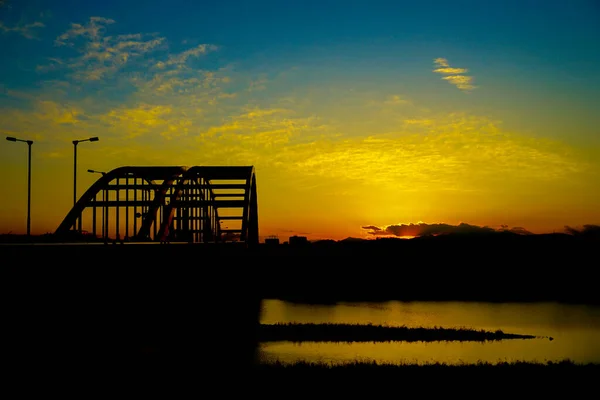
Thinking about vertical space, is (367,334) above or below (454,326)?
above

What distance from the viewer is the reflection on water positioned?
33.9 meters

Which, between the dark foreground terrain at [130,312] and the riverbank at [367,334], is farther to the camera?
the riverbank at [367,334]

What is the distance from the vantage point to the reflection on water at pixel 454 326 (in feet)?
111

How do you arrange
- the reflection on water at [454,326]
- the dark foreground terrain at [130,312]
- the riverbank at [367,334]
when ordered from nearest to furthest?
the dark foreground terrain at [130,312] → the reflection on water at [454,326] → the riverbank at [367,334]

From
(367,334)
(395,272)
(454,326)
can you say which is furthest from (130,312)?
(395,272)

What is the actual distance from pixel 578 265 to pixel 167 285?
93.0 metres

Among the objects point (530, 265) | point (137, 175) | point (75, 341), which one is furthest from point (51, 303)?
point (530, 265)

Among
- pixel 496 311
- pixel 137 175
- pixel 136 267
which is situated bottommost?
pixel 496 311

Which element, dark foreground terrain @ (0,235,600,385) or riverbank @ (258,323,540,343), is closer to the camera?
dark foreground terrain @ (0,235,600,385)

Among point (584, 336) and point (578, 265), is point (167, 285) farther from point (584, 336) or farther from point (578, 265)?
point (578, 265)

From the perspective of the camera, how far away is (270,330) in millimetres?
43719

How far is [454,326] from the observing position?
5022 cm

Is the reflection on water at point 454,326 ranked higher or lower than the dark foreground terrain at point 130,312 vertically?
lower

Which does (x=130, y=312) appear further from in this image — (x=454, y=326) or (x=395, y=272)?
(x=395, y=272)
